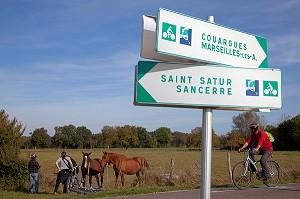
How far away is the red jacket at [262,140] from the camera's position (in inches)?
423

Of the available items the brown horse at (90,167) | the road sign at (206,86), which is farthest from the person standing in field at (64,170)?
the road sign at (206,86)

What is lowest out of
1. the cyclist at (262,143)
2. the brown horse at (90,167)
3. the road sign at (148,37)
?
the brown horse at (90,167)

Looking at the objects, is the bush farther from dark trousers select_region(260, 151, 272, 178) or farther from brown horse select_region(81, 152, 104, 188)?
dark trousers select_region(260, 151, 272, 178)

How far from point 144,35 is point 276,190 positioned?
360 inches

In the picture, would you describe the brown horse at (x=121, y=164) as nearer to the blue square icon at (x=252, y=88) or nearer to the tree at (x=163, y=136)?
the blue square icon at (x=252, y=88)

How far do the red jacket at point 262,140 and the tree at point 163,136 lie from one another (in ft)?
440

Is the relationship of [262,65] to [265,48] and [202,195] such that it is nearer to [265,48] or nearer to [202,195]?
[265,48]

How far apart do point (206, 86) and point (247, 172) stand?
815 centimetres

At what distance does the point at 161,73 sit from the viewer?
3.36m

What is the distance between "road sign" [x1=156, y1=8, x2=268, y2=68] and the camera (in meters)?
3.27

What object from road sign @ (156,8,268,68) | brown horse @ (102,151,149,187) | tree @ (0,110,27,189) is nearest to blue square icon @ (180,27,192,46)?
road sign @ (156,8,268,68)

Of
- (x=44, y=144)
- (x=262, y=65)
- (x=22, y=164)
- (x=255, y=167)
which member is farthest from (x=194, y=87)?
(x=44, y=144)

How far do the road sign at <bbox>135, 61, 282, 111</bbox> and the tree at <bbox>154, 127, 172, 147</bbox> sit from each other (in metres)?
142

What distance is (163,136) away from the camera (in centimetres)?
14638
